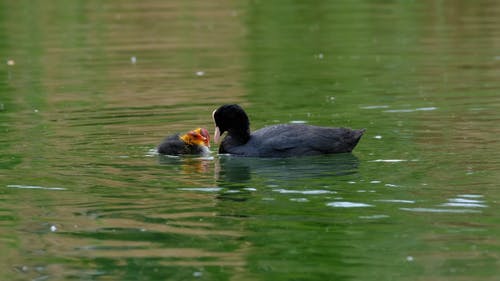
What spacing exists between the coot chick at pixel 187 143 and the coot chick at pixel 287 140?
334mm

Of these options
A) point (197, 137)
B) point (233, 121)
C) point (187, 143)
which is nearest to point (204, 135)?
point (197, 137)

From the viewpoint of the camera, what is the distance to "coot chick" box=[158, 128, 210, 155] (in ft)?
42.2

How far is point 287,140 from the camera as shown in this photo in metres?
12.6

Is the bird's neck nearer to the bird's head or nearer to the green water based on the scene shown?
the bird's head

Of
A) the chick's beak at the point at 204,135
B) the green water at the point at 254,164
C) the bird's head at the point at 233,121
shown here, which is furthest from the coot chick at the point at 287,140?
the chick's beak at the point at 204,135

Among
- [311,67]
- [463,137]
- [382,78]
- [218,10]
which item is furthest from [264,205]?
[218,10]

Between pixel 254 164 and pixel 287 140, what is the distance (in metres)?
0.49

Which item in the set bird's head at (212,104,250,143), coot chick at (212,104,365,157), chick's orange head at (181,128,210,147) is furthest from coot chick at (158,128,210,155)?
coot chick at (212,104,365,157)

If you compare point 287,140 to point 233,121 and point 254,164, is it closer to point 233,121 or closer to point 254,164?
point 254,164

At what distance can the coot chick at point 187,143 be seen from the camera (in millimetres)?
12852

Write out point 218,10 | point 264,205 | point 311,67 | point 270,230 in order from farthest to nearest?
1. point 218,10
2. point 311,67
3. point 264,205
4. point 270,230

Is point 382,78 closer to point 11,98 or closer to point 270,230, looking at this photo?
point 11,98

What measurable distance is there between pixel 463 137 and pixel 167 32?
1530 cm

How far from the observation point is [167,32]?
27.4 metres
